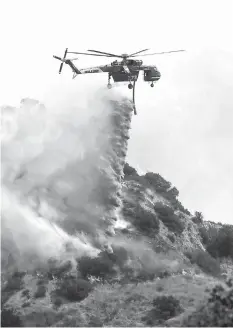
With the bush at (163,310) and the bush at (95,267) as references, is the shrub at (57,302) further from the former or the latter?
the bush at (163,310)

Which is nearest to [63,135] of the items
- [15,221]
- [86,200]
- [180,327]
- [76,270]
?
[86,200]

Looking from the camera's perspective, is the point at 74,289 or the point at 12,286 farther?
the point at 12,286

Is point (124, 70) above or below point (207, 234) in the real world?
above

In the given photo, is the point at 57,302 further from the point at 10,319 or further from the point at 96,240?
the point at 96,240

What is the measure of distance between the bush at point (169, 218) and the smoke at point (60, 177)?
28.0 feet

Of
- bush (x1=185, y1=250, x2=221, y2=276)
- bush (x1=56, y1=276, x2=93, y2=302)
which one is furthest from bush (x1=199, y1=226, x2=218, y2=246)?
bush (x1=56, y1=276, x2=93, y2=302)

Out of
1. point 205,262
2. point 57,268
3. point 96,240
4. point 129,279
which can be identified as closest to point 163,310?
point 129,279

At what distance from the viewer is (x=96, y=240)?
210ft

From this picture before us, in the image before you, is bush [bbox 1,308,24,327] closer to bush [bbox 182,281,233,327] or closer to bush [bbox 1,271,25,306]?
bush [bbox 1,271,25,306]

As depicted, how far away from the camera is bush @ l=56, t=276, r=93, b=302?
165ft

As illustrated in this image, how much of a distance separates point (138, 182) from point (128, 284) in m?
33.2

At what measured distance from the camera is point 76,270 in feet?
184

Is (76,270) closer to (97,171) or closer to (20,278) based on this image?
(20,278)

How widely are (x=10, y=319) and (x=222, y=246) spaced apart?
132 feet
